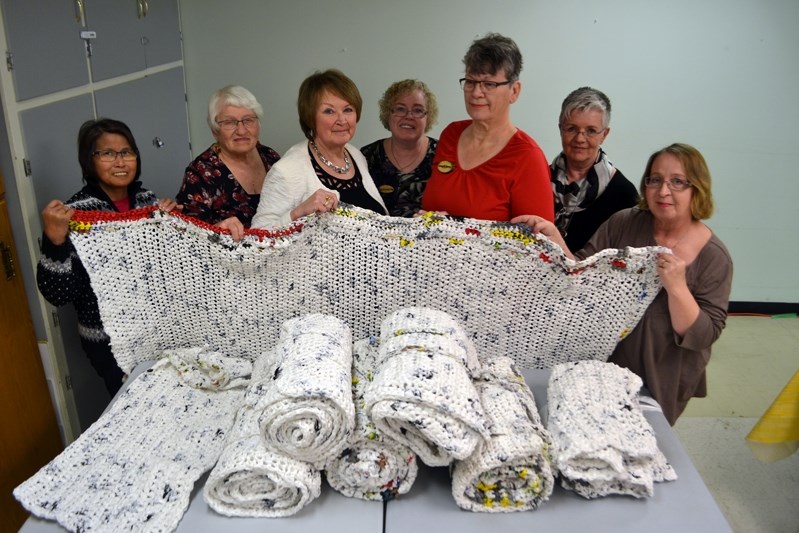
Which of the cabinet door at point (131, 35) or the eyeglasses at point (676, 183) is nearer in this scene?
the eyeglasses at point (676, 183)

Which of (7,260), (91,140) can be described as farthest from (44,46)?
(7,260)

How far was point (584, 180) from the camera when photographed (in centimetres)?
194

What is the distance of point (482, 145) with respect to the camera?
1.66m

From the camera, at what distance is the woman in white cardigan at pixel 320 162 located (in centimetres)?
168

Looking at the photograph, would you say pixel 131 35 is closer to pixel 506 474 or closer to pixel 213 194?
pixel 213 194

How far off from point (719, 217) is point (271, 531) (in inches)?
122

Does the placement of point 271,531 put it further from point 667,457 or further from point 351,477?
point 667,457

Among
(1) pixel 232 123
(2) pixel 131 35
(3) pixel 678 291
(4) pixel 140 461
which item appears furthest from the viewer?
(2) pixel 131 35

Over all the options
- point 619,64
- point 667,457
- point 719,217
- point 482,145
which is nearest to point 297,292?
point 482,145

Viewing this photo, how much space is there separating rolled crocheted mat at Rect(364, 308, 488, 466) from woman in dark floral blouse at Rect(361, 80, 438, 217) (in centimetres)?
97

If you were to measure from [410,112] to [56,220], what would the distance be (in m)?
1.26

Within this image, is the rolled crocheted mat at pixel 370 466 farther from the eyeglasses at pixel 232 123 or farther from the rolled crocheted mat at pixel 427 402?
the eyeglasses at pixel 232 123

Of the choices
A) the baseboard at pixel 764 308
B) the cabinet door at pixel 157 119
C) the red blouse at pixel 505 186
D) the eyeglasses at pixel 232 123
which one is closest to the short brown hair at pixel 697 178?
the red blouse at pixel 505 186

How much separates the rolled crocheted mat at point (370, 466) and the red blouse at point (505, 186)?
68 cm
